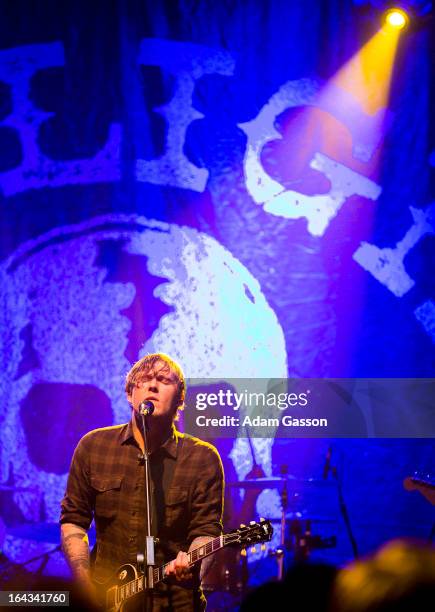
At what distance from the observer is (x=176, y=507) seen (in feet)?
12.1

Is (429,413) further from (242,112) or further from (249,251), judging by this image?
(242,112)

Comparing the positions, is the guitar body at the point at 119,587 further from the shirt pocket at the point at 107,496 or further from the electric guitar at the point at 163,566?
the shirt pocket at the point at 107,496

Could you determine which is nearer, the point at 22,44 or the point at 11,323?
the point at 11,323

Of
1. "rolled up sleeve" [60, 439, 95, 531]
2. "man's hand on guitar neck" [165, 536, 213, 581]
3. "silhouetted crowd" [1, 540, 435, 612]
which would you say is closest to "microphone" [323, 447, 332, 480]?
"man's hand on guitar neck" [165, 536, 213, 581]

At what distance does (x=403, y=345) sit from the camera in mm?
4406

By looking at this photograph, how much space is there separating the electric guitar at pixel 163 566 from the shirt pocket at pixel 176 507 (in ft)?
1.10

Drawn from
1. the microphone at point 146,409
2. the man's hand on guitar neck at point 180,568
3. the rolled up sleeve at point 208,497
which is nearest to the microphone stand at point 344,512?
the rolled up sleeve at point 208,497

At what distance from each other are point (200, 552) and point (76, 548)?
817 mm

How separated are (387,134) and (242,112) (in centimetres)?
94

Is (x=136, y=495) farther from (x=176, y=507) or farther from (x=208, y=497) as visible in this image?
(x=208, y=497)

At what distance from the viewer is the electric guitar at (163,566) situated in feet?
10.2

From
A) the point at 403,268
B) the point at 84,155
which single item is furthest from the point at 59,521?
the point at 403,268

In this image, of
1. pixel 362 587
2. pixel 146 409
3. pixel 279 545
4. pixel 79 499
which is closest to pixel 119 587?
pixel 79 499

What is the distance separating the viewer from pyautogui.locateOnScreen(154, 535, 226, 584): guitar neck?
3201mm
